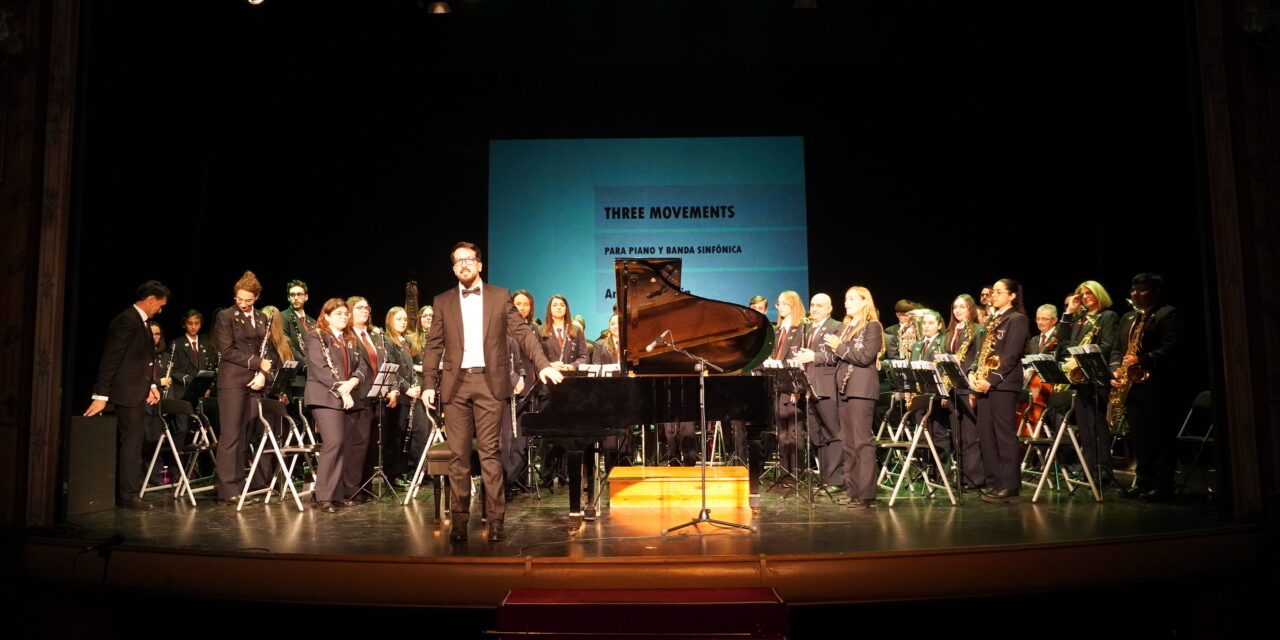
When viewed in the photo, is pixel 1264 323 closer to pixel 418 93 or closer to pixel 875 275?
pixel 875 275

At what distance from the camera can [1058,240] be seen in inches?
443

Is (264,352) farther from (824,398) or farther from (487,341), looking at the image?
(824,398)

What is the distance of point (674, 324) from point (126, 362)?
4569mm

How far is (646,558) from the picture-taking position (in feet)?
14.5

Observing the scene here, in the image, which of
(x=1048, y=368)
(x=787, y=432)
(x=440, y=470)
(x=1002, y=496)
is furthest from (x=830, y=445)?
(x=440, y=470)

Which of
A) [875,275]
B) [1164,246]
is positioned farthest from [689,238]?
[1164,246]

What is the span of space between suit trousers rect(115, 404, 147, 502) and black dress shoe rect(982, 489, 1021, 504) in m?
7.04

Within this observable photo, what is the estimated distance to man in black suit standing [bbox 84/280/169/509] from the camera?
22.5 ft

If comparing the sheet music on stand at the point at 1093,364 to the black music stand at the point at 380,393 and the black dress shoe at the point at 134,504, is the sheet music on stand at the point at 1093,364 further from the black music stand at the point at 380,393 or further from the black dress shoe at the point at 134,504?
the black dress shoe at the point at 134,504

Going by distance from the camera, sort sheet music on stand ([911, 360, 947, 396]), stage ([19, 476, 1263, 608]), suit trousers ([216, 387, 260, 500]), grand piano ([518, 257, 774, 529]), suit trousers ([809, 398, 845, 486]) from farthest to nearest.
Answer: suit trousers ([809, 398, 845, 486]), suit trousers ([216, 387, 260, 500]), sheet music on stand ([911, 360, 947, 396]), grand piano ([518, 257, 774, 529]), stage ([19, 476, 1263, 608])

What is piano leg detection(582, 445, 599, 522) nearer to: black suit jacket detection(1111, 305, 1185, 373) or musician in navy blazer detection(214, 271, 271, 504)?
musician in navy blazer detection(214, 271, 271, 504)

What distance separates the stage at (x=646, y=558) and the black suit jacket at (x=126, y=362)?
145 cm

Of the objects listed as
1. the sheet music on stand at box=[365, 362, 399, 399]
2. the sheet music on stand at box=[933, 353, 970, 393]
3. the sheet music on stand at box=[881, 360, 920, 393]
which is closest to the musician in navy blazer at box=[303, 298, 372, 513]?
the sheet music on stand at box=[365, 362, 399, 399]

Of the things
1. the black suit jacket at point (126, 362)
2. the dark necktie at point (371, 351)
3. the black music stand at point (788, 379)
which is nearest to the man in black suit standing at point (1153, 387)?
the black music stand at point (788, 379)
